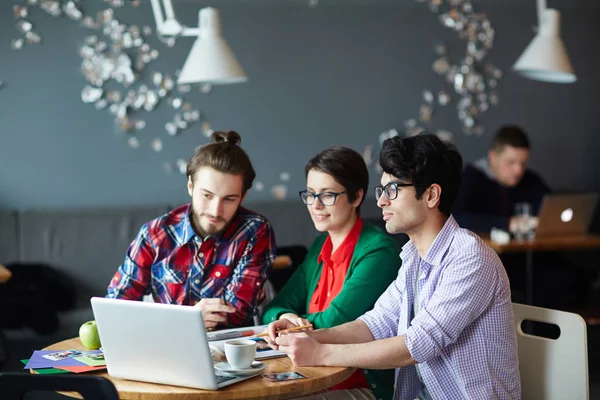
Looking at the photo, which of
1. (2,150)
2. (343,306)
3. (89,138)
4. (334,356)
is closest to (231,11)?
(89,138)

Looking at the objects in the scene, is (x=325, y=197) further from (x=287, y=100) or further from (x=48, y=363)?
(x=287, y=100)

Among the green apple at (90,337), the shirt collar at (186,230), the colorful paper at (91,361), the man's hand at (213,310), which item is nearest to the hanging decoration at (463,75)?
the shirt collar at (186,230)

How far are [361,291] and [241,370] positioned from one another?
2.10 feet

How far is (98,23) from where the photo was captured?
478 cm

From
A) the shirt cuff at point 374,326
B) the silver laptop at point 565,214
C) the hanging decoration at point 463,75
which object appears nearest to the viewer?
the shirt cuff at point 374,326

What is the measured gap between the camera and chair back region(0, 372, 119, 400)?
165 centimetres

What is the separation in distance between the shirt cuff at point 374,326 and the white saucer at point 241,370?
42cm

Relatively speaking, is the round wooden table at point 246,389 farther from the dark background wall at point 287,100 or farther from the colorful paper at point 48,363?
the dark background wall at point 287,100

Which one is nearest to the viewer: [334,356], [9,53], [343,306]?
[334,356]

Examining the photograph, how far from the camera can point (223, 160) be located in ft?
8.56

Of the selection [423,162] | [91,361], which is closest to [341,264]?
[423,162]

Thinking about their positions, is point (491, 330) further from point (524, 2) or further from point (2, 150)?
point (524, 2)

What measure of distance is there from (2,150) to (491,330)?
11.5ft

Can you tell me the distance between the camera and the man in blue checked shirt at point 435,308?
203 centimetres
